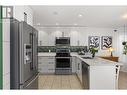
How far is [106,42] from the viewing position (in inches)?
375

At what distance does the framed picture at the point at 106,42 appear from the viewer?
9.50m

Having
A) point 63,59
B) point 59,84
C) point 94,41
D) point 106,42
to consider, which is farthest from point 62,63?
point 106,42

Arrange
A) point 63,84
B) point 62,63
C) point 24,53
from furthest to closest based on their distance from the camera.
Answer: point 62,63 → point 63,84 → point 24,53

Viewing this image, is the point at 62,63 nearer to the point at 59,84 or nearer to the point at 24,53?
the point at 59,84

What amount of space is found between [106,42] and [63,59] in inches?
111

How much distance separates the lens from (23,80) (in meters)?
Result: 2.51

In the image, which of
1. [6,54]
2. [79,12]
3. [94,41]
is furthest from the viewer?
[94,41]

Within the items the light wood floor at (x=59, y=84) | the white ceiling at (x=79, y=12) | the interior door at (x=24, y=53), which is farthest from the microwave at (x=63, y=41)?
the interior door at (x=24, y=53)

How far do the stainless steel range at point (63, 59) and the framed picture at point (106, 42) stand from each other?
6.91 feet

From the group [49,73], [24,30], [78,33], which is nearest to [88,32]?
[78,33]

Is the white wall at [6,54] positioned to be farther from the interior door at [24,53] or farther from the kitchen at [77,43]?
the kitchen at [77,43]

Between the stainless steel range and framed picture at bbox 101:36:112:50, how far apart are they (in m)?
2.11

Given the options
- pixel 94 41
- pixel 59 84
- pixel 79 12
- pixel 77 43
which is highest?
pixel 79 12

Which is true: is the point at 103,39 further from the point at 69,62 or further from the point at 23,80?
the point at 23,80
